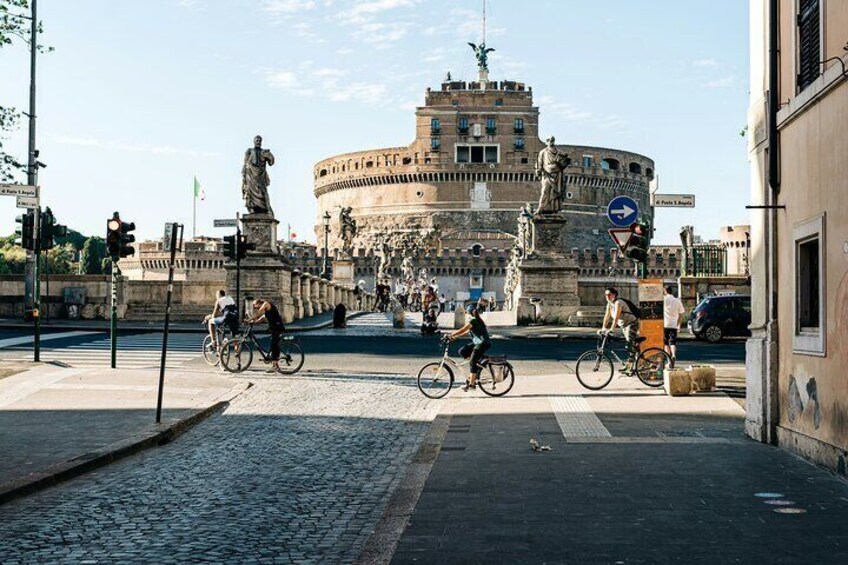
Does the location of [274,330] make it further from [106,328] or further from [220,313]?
[106,328]

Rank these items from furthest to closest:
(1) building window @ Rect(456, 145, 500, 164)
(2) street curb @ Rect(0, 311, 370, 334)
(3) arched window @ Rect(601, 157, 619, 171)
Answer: (3) arched window @ Rect(601, 157, 619, 171) → (1) building window @ Rect(456, 145, 500, 164) → (2) street curb @ Rect(0, 311, 370, 334)

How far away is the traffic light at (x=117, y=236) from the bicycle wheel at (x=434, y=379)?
6376mm

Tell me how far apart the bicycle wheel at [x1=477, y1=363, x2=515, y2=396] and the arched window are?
109 m

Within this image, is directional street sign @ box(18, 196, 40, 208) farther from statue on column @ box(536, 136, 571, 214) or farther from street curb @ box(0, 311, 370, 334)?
statue on column @ box(536, 136, 571, 214)

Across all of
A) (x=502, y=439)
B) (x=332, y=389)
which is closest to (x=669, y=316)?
(x=332, y=389)

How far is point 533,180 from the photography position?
116m

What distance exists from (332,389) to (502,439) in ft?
20.2

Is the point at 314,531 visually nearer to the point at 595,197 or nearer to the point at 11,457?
the point at 11,457

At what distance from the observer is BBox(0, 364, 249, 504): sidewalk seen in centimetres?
926

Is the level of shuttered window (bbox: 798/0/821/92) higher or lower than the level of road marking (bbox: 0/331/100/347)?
higher

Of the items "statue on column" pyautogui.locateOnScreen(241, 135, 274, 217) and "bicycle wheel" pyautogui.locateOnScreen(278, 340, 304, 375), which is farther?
"statue on column" pyautogui.locateOnScreen(241, 135, 274, 217)

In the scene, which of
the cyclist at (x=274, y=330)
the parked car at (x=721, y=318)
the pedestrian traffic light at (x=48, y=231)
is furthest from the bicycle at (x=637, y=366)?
the parked car at (x=721, y=318)

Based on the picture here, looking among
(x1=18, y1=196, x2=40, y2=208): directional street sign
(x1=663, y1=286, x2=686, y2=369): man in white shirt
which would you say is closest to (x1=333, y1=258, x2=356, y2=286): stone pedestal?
(x1=18, y1=196, x2=40, y2=208): directional street sign

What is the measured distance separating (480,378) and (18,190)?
10.1 meters
